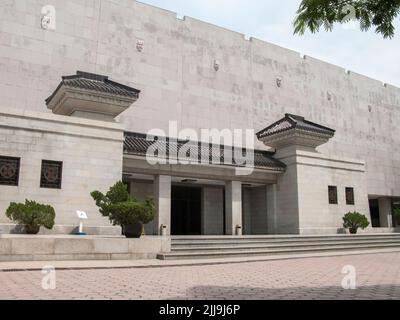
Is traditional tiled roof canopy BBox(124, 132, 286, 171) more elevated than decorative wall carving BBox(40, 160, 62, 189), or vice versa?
traditional tiled roof canopy BBox(124, 132, 286, 171)

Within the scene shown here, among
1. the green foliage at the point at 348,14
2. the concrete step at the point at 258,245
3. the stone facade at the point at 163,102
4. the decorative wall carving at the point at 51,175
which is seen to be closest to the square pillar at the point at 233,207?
the stone facade at the point at 163,102

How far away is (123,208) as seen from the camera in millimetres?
13523

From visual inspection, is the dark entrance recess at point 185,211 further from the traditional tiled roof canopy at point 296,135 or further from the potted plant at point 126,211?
the potted plant at point 126,211

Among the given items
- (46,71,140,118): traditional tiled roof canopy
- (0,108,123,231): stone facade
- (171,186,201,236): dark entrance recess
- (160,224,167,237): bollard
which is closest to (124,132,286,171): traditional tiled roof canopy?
(0,108,123,231): stone facade

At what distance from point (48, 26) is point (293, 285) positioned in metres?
21.2

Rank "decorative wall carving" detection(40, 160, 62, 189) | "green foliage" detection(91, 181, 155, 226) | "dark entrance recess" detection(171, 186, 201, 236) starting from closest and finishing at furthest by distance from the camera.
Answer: "green foliage" detection(91, 181, 155, 226), "decorative wall carving" detection(40, 160, 62, 189), "dark entrance recess" detection(171, 186, 201, 236)

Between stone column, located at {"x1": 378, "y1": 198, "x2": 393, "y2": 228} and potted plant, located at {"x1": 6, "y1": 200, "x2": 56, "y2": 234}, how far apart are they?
108ft

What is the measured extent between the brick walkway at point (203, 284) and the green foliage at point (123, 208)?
9.98 feet

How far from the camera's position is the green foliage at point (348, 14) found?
572cm

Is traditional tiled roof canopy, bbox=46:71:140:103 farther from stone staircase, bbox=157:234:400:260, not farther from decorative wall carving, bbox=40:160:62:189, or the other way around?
stone staircase, bbox=157:234:400:260

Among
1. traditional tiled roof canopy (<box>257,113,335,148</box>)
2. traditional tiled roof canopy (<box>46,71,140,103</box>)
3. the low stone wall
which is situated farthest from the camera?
traditional tiled roof canopy (<box>257,113,335,148</box>)

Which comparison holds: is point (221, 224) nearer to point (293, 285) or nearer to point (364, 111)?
point (293, 285)

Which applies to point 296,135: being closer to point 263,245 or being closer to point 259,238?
point 259,238

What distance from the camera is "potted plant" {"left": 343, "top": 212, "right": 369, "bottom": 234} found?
24297mm
